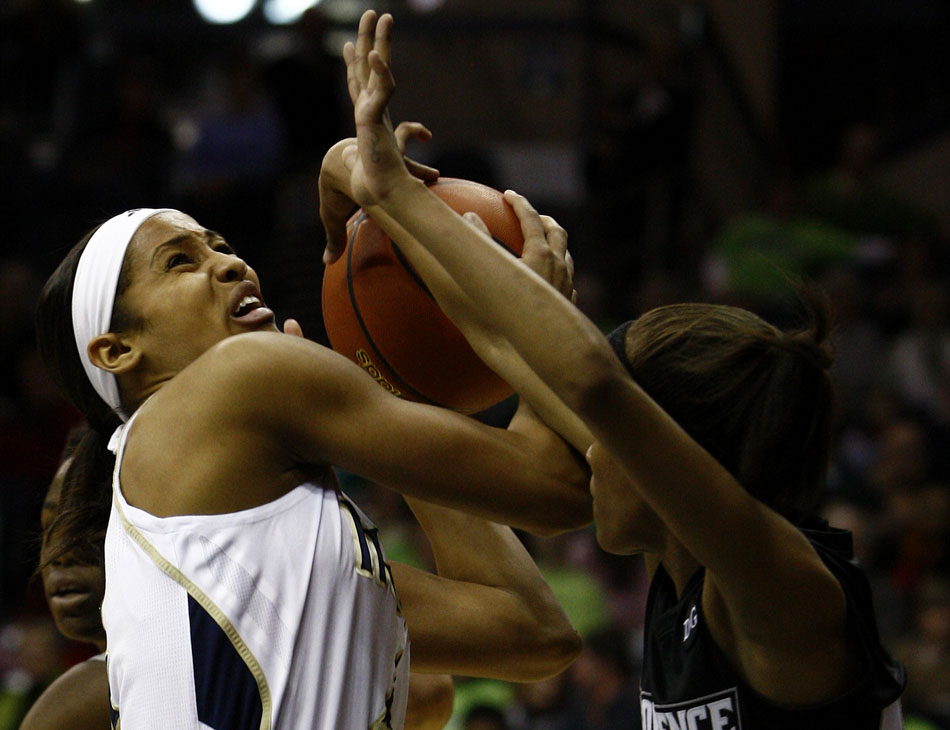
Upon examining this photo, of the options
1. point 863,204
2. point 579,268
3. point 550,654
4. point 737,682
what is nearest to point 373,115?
point 737,682

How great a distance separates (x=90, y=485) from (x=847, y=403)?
5.51 meters

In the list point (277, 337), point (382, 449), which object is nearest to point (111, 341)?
point (277, 337)

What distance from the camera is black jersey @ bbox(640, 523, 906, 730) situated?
1.91 m

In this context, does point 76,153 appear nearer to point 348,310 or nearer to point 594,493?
point 348,310

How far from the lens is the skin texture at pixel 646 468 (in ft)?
5.81

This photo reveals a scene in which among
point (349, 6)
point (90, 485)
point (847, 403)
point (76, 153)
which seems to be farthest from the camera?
point (349, 6)

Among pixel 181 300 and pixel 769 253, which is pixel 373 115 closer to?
pixel 181 300

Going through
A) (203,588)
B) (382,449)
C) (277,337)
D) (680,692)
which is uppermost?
(277,337)

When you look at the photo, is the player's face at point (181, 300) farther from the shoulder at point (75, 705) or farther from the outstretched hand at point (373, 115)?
the shoulder at point (75, 705)

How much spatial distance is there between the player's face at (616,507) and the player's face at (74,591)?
3.94 ft

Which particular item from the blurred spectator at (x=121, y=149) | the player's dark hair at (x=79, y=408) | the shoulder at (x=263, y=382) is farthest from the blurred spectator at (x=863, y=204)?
the shoulder at (x=263, y=382)

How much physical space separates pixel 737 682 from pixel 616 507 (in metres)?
0.33

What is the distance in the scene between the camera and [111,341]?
226 centimetres

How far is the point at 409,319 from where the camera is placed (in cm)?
230
